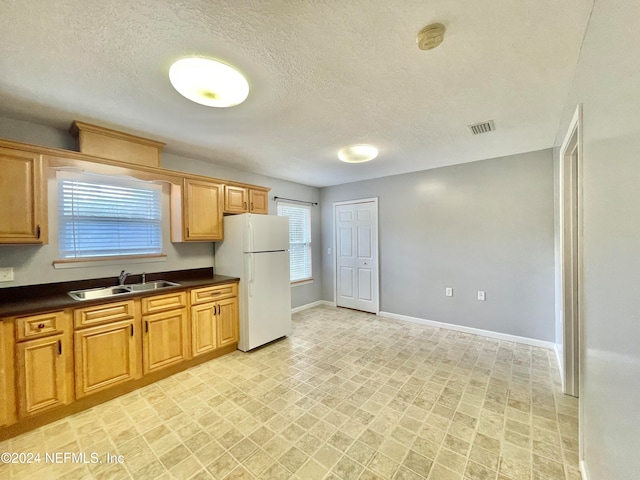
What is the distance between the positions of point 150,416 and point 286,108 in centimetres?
276

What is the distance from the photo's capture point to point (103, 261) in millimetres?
A: 2658

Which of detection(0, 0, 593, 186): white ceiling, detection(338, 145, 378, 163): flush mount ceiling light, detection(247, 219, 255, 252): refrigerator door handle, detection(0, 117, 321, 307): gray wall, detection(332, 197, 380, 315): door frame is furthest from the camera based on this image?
detection(332, 197, 380, 315): door frame

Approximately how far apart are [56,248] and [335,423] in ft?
9.71

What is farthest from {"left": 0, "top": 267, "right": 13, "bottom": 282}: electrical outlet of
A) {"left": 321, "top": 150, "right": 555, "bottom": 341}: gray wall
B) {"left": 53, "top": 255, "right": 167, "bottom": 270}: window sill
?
{"left": 321, "top": 150, "right": 555, "bottom": 341}: gray wall

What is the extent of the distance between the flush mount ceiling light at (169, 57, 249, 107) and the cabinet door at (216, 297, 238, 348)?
2229 mm

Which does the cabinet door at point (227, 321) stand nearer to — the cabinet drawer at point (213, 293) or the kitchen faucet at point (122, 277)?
the cabinet drawer at point (213, 293)

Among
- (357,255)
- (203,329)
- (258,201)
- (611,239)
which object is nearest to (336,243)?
(357,255)

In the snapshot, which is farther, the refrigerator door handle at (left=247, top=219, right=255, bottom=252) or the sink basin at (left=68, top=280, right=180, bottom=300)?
the refrigerator door handle at (left=247, top=219, right=255, bottom=252)

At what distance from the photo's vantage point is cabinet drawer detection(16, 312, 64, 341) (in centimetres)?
185

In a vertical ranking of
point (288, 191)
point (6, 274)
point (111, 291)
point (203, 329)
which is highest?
point (288, 191)

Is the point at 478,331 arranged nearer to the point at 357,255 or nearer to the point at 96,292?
the point at 357,255

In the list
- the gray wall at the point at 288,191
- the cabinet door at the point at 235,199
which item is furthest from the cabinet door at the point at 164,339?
the gray wall at the point at 288,191

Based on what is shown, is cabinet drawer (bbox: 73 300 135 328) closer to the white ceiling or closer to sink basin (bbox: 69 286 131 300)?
sink basin (bbox: 69 286 131 300)

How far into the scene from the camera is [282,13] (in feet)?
4.10
